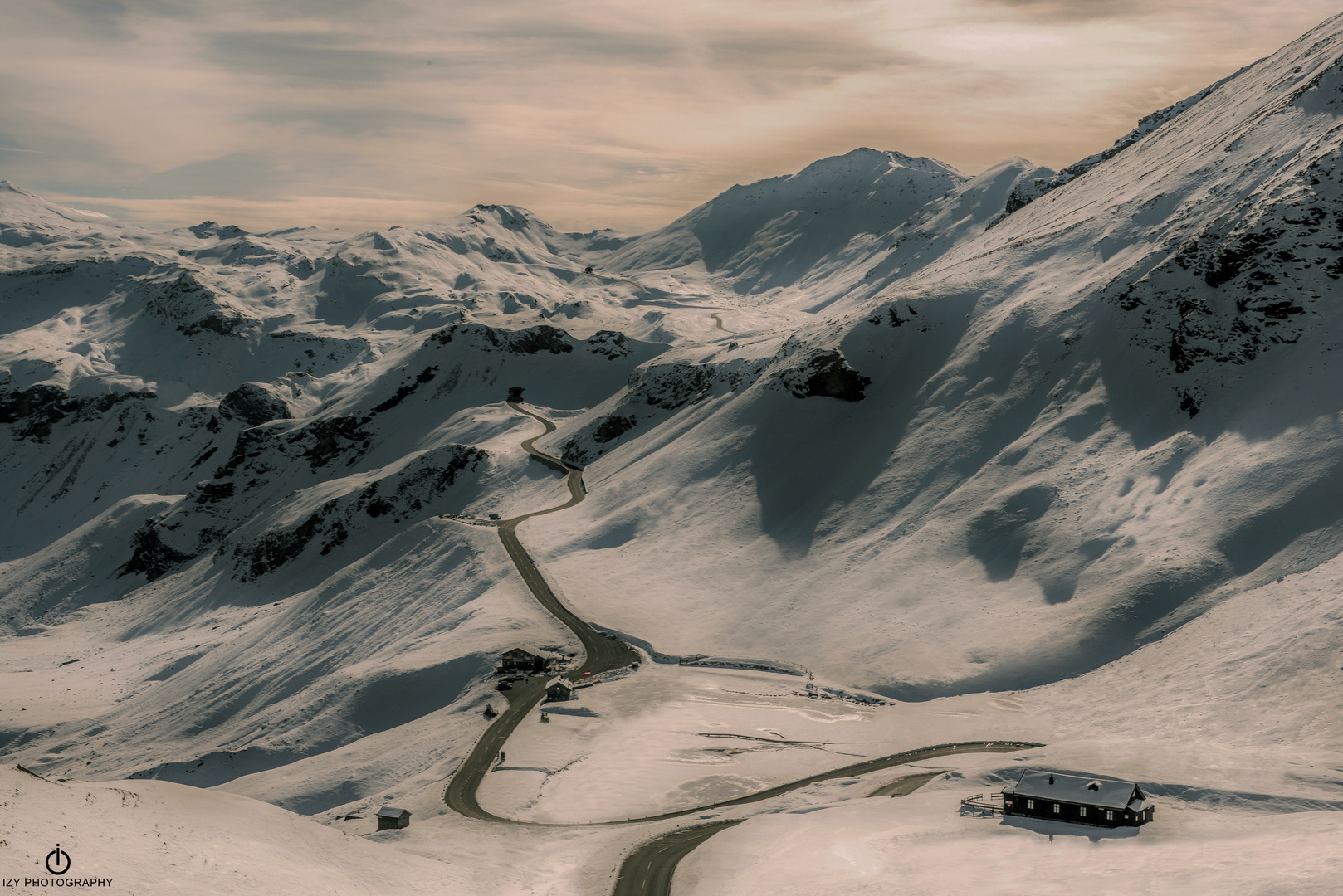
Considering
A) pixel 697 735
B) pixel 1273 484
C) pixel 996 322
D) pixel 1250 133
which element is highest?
pixel 1250 133

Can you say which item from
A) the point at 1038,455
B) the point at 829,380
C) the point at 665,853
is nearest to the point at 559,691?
the point at 665,853

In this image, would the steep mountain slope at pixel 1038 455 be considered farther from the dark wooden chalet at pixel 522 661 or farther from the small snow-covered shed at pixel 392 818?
the small snow-covered shed at pixel 392 818

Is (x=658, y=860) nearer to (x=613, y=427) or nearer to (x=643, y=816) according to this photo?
(x=643, y=816)

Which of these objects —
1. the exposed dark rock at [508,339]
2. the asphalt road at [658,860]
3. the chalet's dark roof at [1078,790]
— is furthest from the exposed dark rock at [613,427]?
the chalet's dark roof at [1078,790]

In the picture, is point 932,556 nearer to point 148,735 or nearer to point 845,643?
point 845,643

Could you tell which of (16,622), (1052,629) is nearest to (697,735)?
(1052,629)

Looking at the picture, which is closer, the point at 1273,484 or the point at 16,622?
the point at 1273,484
